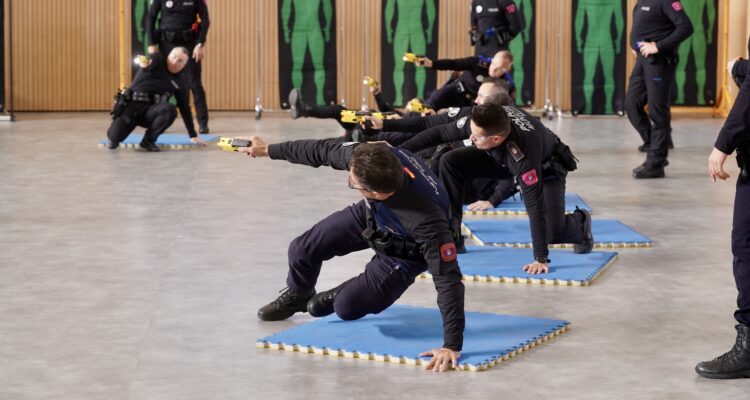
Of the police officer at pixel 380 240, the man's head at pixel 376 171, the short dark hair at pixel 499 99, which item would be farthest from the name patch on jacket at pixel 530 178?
the man's head at pixel 376 171

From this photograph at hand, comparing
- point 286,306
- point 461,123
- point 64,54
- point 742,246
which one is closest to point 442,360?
point 286,306

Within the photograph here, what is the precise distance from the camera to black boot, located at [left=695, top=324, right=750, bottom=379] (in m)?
4.55

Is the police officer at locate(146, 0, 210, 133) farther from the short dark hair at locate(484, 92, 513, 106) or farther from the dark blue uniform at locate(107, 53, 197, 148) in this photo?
the short dark hair at locate(484, 92, 513, 106)

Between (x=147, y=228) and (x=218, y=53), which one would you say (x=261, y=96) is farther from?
(x=147, y=228)

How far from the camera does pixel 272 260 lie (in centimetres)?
678

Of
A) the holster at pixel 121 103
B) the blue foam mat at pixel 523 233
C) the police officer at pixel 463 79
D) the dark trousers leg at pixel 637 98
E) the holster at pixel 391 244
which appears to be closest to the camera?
the holster at pixel 391 244

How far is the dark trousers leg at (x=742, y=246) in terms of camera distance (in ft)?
14.7

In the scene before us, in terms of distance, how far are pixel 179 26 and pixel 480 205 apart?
5.92 m

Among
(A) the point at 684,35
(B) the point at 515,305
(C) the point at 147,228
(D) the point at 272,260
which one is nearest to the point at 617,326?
(B) the point at 515,305

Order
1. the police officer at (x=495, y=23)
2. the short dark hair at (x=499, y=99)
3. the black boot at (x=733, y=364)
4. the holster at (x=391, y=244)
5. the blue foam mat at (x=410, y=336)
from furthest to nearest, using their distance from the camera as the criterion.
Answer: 1. the police officer at (x=495, y=23)
2. the short dark hair at (x=499, y=99)
3. the holster at (x=391, y=244)
4. the blue foam mat at (x=410, y=336)
5. the black boot at (x=733, y=364)

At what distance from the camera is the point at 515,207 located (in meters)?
8.45

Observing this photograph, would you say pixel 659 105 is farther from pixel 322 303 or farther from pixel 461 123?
pixel 322 303

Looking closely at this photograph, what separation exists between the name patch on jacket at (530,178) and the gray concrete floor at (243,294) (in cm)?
56

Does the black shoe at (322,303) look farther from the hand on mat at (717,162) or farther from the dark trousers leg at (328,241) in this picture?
the hand on mat at (717,162)
